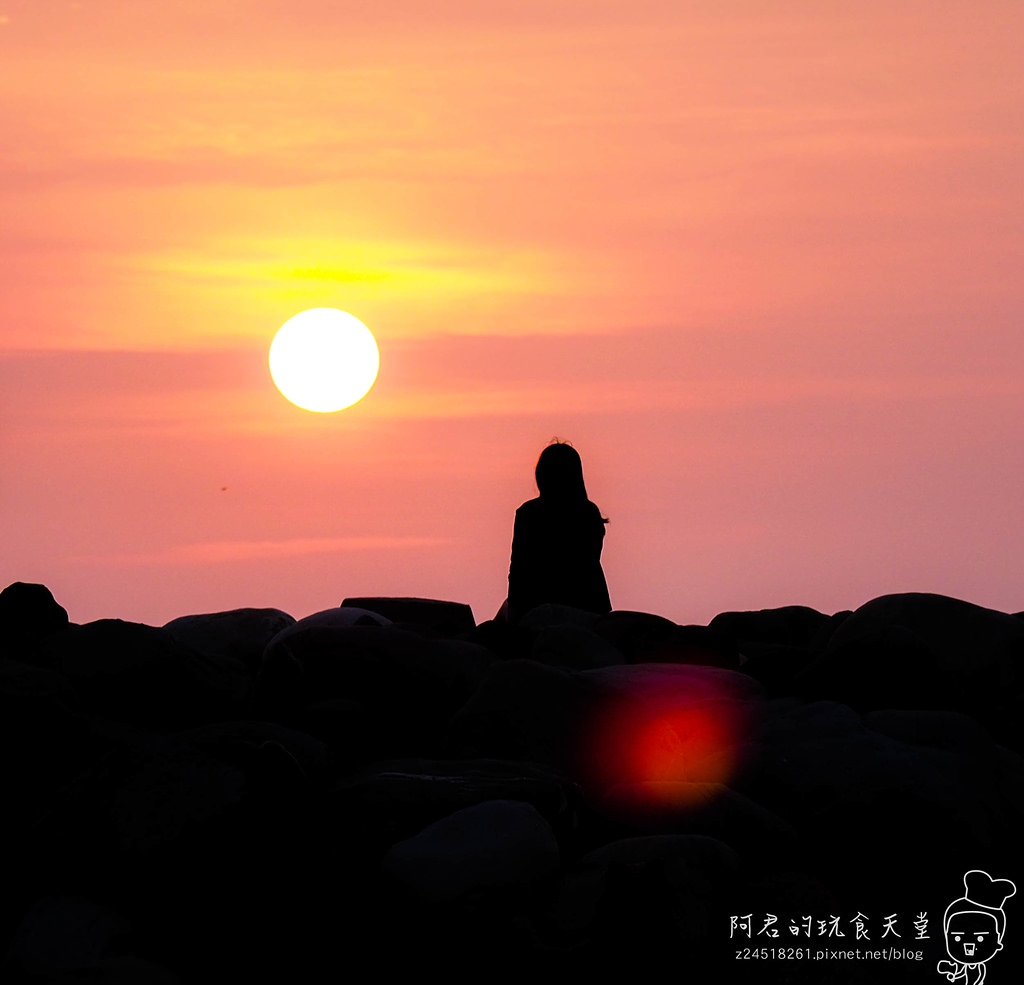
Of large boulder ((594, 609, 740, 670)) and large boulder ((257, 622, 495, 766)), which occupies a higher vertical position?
large boulder ((594, 609, 740, 670))

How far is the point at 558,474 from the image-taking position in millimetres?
9172

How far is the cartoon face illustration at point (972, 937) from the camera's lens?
14.1ft

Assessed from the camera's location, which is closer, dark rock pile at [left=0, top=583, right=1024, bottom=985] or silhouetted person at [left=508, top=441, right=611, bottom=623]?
dark rock pile at [left=0, top=583, right=1024, bottom=985]

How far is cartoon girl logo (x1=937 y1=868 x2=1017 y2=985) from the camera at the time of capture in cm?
425

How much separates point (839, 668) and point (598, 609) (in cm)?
→ 328

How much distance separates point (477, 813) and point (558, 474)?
16.1 feet

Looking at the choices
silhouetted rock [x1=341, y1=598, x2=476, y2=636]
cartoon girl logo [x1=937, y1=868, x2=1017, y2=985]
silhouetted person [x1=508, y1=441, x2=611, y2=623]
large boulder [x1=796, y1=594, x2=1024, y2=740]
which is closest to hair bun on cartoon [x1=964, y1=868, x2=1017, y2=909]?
cartoon girl logo [x1=937, y1=868, x2=1017, y2=985]

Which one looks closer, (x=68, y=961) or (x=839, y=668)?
(x=68, y=961)

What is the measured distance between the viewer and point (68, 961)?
159 inches

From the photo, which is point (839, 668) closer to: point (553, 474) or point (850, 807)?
point (850, 807)

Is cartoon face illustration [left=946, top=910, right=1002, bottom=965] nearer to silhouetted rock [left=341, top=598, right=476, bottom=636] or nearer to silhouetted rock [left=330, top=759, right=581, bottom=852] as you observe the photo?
silhouetted rock [left=330, top=759, right=581, bottom=852]

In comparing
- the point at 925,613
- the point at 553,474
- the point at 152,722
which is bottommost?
the point at 152,722

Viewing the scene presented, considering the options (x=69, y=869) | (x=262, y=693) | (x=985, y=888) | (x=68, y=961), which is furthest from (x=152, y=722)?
(x=985, y=888)

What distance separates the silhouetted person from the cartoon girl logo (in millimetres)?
4638
